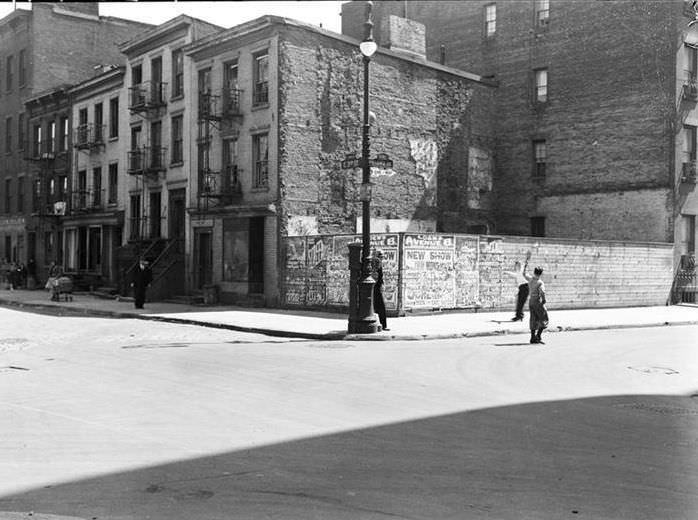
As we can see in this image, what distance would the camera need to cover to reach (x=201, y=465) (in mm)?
6223

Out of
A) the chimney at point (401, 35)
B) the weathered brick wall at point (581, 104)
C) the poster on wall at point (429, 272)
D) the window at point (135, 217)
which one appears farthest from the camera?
the window at point (135, 217)

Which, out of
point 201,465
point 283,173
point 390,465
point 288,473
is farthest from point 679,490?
point 283,173

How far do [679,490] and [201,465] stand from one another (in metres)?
3.69

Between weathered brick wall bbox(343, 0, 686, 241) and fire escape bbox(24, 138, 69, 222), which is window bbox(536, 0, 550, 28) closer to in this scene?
weathered brick wall bbox(343, 0, 686, 241)

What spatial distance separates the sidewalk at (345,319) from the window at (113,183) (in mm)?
9359

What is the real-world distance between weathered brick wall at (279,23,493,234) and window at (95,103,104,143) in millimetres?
15355

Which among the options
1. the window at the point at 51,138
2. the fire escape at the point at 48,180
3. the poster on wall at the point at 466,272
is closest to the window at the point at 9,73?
the fire escape at the point at 48,180

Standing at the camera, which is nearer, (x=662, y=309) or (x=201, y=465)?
(x=201, y=465)

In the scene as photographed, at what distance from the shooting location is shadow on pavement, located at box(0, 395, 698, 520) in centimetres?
512

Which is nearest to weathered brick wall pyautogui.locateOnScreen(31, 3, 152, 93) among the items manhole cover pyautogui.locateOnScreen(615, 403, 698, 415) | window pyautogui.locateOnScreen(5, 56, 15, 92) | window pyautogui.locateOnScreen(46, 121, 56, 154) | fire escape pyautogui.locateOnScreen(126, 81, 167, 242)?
window pyautogui.locateOnScreen(46, 121, 56, 154)

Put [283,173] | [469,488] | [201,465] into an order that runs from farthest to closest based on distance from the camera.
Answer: [283,173], [201,465], [469,488]

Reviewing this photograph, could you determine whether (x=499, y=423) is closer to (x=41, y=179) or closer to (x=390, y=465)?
(x=390, y=465)

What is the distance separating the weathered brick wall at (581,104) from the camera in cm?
3203

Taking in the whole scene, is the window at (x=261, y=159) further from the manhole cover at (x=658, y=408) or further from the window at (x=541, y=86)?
the manhole cover at (x=658, y=408)
